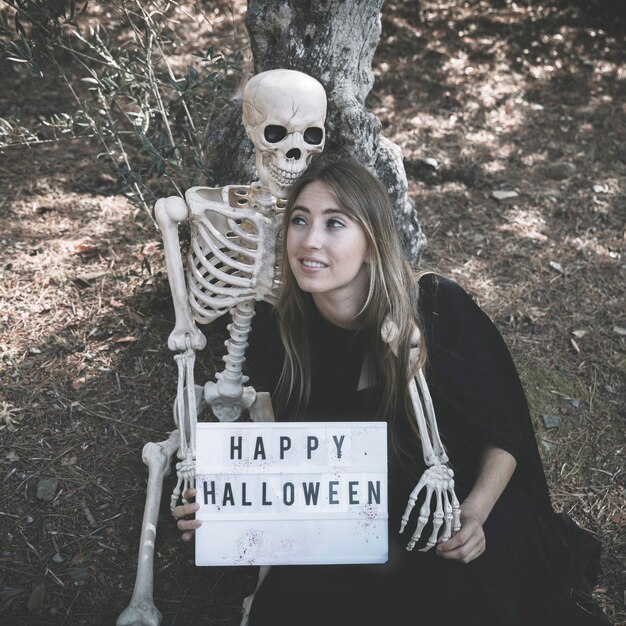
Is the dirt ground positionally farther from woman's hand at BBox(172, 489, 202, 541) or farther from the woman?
woman's hand at BBox(172, 489, 202, 541)

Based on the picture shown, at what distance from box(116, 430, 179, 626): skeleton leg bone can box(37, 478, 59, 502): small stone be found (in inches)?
16.7

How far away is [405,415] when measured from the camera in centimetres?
226

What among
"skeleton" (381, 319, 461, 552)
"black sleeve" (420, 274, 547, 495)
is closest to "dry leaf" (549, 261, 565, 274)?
"black sleeve" (420, 274, 547, 495)

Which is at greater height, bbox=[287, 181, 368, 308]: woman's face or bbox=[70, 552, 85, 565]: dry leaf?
bbox=[287, 181, 368, 308]: woman's face

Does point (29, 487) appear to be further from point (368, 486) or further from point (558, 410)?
point (558, 410)

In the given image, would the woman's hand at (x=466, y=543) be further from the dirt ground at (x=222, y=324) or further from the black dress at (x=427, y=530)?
the dirt ground at (x=222, y=324)

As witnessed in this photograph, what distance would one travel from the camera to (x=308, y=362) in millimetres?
2422

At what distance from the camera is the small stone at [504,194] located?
13.8 ft

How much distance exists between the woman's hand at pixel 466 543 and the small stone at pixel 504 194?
8.60 feet

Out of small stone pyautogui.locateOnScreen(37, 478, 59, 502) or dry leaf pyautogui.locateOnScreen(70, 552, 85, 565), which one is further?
small stone pyautogui.locateOnScreen(37, 478, 59, 502)

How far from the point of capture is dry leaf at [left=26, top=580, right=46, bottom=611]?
7.57ft

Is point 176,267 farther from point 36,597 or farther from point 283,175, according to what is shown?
point 36,597

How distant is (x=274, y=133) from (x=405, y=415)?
1.03m

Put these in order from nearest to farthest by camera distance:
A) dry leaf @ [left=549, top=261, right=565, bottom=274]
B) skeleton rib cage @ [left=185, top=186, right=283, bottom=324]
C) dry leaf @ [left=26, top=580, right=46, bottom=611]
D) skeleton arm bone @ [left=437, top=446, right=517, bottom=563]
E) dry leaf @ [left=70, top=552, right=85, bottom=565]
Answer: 1. skeleton arm bone @ [left=437, top=446, right=517, bottom=563]
2. skeleton rib cage @ [left=185, top=186, right=283, bottom=324]
3. dry leaf @ [left=26, top=580, right=46, bottom=611]
4. dry leaf @ [left=70, top=552, right=85, bottom=565]
5. dry leaf @ [left=549, top=261, right=565, bottom=274]
